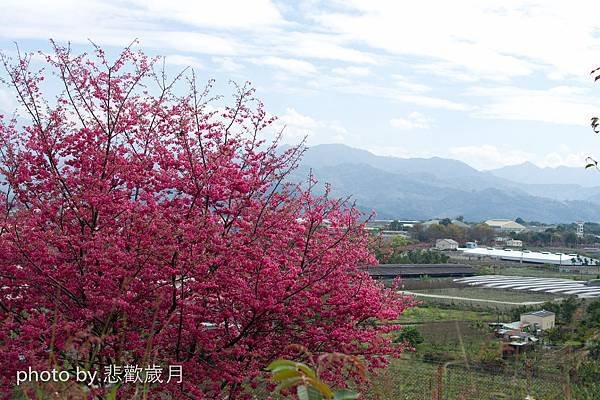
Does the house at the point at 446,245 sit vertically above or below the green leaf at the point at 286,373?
below

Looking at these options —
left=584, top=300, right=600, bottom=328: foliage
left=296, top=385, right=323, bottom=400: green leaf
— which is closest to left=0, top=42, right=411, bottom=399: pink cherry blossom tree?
left=296, top=385, right=323, bottom=400: green leaf

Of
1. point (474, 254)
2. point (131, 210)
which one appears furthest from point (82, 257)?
point (474, 254)

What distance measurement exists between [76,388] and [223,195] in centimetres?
457

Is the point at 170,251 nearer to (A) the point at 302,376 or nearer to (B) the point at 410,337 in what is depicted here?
(A) the point at 302,376

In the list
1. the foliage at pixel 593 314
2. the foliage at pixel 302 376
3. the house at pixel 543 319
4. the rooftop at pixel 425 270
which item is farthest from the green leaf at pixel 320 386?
the rooftop at pixel 425 270

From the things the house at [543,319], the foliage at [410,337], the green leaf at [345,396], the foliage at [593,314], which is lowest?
the foliage at [410,337]

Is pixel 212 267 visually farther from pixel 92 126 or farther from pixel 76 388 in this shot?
pixel 76 388

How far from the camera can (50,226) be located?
7363 mm

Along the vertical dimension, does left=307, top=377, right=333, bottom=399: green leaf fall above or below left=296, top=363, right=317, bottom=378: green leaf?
below

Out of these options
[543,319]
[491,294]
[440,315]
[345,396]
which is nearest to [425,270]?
[491,294]

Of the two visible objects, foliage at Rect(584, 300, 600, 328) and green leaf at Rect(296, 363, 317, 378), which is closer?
green leaf at Rect(296, 363, 317, 378)

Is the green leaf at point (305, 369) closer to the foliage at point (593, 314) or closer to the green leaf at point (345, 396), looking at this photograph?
the green leaf at point (345, 396)

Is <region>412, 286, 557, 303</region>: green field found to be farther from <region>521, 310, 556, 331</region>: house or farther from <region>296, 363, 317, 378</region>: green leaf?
<region>296, 363, 317, 378</region>: green leaf

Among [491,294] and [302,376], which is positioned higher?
[302,376]
